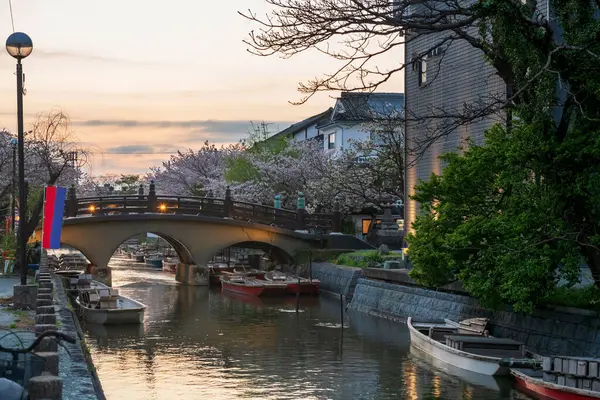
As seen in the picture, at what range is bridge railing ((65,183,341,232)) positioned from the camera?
2299 inches

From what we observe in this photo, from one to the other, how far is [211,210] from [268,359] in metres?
31.7

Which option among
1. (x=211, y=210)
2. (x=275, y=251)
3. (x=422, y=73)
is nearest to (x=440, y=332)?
(x=422, y=73)

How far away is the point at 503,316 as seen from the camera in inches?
1117

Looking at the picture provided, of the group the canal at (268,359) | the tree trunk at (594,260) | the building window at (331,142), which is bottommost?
the canal at (268,359)

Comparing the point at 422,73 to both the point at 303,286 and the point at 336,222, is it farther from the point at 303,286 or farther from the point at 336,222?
the point at 336,222

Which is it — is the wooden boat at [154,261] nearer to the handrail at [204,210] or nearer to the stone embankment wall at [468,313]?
the handrail at [204,210]

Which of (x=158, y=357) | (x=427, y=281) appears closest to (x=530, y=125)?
(x=427, y=281)

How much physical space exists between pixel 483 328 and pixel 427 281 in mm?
2868

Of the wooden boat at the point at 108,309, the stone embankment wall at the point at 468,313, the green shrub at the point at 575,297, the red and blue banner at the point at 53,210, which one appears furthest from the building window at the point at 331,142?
the green shrub at the point at 575,297

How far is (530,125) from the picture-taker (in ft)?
69.5

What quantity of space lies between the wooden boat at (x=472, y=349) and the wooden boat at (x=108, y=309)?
12424 millimetres

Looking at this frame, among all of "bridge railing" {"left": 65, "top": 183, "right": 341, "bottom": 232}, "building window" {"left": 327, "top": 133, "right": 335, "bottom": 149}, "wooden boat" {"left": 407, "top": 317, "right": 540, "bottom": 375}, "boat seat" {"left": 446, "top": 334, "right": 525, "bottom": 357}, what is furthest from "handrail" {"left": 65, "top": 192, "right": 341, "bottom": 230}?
"boat seat" {"left": 446, "top": 334, "right": 525, "bottom": 357}

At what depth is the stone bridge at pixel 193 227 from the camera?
57.2 meters

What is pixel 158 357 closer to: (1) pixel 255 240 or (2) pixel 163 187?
(1) pixel 255 240
